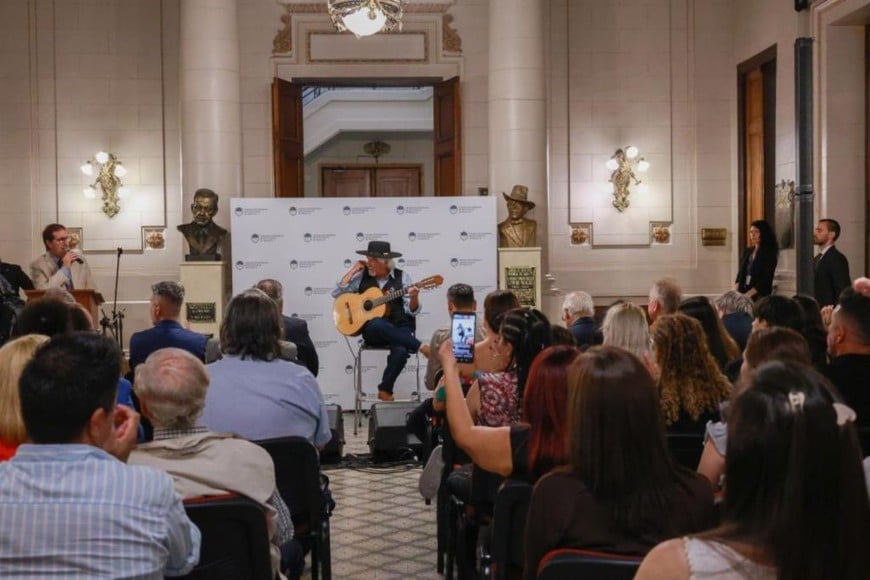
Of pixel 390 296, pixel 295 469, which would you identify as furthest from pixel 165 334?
pixel 390 296

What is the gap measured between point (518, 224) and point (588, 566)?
8.49 metres

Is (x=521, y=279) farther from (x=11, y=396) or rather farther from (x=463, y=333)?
(x=11, y=396)

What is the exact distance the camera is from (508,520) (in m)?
2.84

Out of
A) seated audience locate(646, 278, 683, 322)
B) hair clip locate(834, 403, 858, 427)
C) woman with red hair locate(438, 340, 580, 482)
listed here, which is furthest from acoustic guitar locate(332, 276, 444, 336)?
hair clip locate(834, 403, 858, 427)

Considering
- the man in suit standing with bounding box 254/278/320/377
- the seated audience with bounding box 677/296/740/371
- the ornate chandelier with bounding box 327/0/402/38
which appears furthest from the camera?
the ornate chandelier with bounding box 327/0/402/38

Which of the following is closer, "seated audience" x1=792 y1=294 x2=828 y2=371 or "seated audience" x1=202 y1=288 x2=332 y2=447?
"seated audience" x1=202 y1=288 x2=332 y2=447

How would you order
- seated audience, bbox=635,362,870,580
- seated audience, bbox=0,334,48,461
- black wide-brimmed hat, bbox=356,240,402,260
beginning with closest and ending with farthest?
seated audience, bbox=635,362,870,580 < seated audience, bbox=0,334,48,461 < black wide-brimmed hat, bbox=356,240,402,260

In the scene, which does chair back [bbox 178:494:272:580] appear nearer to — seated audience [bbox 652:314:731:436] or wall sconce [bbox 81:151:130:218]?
seated audience [bbox 652:314:731:436]

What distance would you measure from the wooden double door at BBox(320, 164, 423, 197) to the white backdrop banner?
24.2 feet

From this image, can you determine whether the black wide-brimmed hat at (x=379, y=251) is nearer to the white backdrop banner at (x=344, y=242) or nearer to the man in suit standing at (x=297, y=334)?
the white backdrop banner at (x=344, y=242)

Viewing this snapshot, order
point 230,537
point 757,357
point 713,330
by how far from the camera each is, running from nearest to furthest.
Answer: point 230,537 < point 757,357 < point 713,330

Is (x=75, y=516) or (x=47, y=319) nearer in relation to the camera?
(x=75, y=516)

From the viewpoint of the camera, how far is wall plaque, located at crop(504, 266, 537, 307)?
10250 mm

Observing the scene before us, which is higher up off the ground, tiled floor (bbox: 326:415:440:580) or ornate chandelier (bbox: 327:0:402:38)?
ornate chandelier (bbox: 327:0:402:38)
